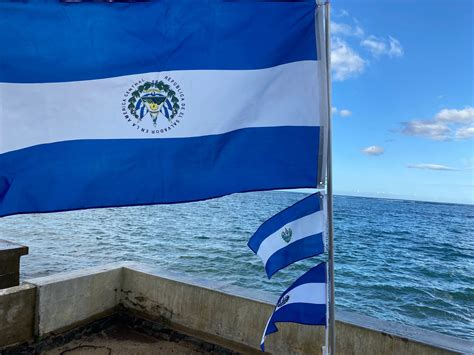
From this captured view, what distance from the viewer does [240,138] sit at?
7.21 ft

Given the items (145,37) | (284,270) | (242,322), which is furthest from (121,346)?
(284,270)

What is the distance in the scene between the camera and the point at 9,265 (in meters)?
4.30

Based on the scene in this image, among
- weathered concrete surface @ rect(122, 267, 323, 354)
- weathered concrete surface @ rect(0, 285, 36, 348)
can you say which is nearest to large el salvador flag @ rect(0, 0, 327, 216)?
weathered concrete surface @ rect(122, 267, 323, 354)

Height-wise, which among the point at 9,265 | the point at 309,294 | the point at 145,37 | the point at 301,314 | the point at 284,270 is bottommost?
the point at 284,270

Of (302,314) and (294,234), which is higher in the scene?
(294,234)

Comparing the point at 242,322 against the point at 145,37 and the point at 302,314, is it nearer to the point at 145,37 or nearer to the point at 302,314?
the point at 302,314

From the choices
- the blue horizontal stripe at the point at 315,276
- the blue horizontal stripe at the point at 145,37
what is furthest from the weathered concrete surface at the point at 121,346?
the blue horizontal stripe at the point at 145,37

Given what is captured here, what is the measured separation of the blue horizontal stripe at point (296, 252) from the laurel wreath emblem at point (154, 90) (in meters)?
0.98

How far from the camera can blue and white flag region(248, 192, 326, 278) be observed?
6.93 feet

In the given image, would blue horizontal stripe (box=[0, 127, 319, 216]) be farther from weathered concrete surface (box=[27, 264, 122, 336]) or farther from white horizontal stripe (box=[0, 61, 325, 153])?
weathered concrete surface (box=[27, 264, 122, 336])

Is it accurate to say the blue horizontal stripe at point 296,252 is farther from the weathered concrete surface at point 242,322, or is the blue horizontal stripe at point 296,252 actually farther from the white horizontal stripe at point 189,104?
the weathered concrete surface at point 242,322

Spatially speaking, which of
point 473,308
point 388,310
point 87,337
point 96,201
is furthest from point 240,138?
point 473,308

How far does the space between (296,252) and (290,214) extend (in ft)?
0.70

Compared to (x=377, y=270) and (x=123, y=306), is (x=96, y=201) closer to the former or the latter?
(x=123, y=306)
